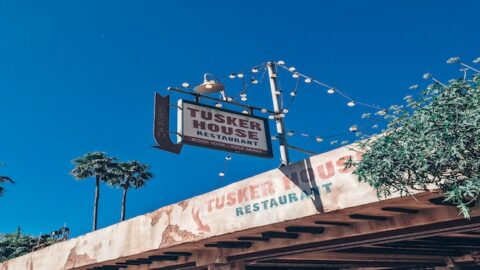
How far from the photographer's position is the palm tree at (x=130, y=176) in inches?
2361

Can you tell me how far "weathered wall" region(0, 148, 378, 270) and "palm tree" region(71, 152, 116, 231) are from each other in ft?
147

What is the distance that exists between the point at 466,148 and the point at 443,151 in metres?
0.27

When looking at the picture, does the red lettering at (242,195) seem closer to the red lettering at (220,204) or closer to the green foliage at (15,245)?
the red lettering at (220,204)

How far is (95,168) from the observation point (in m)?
57.4

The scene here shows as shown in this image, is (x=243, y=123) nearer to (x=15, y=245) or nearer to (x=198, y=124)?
(x=198, y=124)

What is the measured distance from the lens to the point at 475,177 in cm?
539

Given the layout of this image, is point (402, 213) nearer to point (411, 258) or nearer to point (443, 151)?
point (443, 151)

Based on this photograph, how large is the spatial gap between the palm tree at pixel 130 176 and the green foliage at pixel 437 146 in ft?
186

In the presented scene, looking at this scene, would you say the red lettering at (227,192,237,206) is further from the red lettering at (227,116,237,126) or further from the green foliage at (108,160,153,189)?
the green foliage at (108,160,153,189)

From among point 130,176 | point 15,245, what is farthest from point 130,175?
point 15,245

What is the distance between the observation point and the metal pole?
41.2 feet

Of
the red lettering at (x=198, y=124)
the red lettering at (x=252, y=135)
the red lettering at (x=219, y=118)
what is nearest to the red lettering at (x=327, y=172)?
the red lettering at (x=252, y=135)

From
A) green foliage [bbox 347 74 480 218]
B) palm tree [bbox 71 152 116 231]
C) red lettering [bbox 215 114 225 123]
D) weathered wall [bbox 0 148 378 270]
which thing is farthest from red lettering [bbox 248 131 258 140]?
palm tree [bbox 71 152 116 231]

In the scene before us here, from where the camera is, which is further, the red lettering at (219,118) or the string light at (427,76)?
the red lettering at (219,118)
